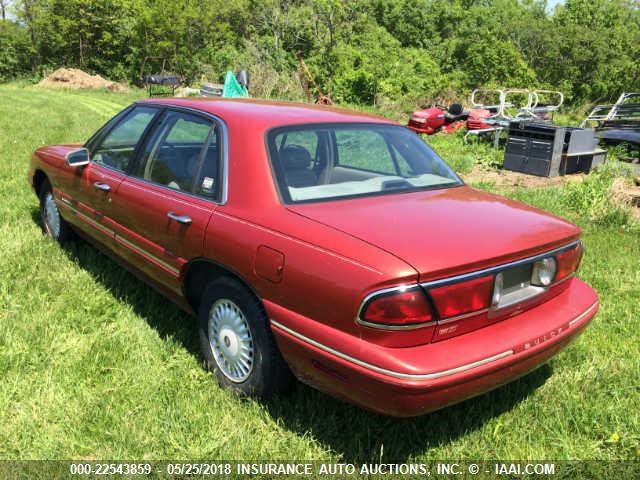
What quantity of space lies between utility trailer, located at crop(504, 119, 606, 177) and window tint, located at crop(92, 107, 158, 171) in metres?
6.45

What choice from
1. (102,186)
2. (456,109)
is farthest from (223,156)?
(456,109)

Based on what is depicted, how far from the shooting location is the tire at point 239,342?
8.93 ft

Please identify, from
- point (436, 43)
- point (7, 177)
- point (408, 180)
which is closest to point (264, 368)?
point (408, 180)

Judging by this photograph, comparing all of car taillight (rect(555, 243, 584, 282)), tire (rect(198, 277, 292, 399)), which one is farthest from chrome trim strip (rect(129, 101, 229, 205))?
car taillight (rect(555, 243, 584, 282))

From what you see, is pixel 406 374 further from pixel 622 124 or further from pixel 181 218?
pixel 622 124

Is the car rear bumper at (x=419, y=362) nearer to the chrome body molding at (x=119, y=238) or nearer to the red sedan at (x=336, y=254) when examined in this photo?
the red sedan at (x=336, y=254)

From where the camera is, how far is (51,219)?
208 inches

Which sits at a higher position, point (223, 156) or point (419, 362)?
point (223, 156)

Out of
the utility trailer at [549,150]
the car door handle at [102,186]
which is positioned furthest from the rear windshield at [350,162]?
the utility trailer at [549,150]

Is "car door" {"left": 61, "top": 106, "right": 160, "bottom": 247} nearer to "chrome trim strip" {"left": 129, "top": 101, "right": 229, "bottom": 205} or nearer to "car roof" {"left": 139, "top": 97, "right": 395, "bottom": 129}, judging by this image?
"car roof" {"left": 139, "top": 97, "right": 395, "bottom": 129}

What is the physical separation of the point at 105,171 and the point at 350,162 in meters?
1.77

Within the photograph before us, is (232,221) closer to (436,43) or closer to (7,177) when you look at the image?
(7,177)

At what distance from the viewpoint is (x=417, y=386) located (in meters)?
2.15

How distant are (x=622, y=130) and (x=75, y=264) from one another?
981 centimetres
